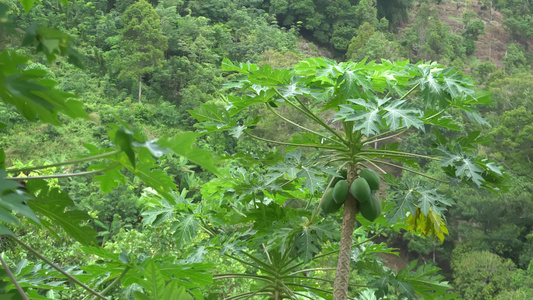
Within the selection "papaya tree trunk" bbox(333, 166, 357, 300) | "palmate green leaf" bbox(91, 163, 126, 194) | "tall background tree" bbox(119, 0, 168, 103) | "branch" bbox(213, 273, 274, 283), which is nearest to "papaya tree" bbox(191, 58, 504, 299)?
"papaya tree trunk" bbox(333, 166, 357, 300)

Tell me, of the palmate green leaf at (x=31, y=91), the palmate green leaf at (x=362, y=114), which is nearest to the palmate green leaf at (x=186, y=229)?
the palmate green leaf at (x=362, y=114)

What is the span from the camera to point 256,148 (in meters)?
9.57

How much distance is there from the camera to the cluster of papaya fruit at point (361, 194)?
46.6 inches

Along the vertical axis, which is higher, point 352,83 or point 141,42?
point 352,83

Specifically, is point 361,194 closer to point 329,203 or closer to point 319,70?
→ point 329,203

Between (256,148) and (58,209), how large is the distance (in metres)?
8.99

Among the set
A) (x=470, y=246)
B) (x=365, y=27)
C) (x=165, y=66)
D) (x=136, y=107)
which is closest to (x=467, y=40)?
(x=365, y=27)

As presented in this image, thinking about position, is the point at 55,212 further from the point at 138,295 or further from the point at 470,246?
the point at 470,246

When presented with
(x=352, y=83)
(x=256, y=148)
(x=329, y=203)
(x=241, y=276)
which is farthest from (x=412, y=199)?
(x=256, y=148)

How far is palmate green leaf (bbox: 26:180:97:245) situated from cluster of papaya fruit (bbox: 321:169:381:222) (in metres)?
0.72

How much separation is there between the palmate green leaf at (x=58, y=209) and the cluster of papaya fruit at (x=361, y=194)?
0.72m

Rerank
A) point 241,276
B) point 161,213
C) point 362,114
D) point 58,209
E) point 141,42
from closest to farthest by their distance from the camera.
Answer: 1. point 58,209
2. point 362,114
3. point 241,276
4. point 161,213
5. point 141,42

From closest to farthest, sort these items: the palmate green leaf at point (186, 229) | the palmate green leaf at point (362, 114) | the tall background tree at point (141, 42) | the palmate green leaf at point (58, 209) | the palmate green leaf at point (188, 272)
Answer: the palmate green leaf at point (58, 209) < the palmate green leaf at point (188, 272) < the palmate green leaf at point (362, 114) < the palmate green leaf at point (186, 229) < the tall background tree at point (141, 42)

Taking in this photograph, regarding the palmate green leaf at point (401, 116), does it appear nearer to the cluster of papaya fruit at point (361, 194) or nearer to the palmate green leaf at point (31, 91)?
the cluster of papaya fruit at point (361, 194)
